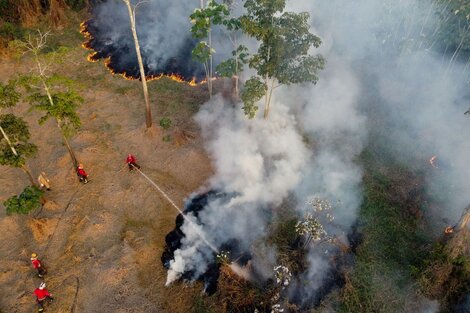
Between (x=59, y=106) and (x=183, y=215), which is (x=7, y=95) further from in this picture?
(x=183, y=215)

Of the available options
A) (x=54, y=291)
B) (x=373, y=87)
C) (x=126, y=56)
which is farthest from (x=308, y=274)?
(x=126, y=56)

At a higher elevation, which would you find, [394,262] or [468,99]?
[468,99]

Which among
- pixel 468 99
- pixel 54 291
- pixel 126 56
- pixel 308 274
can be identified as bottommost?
pixel 54 291

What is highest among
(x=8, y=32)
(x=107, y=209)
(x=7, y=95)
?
(x=7, y=95)

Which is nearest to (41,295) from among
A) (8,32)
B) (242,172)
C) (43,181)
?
(43,181)

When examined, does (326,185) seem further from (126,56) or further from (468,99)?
(126,56)

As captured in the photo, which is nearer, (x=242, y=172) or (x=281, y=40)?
(x=281, y=40)
